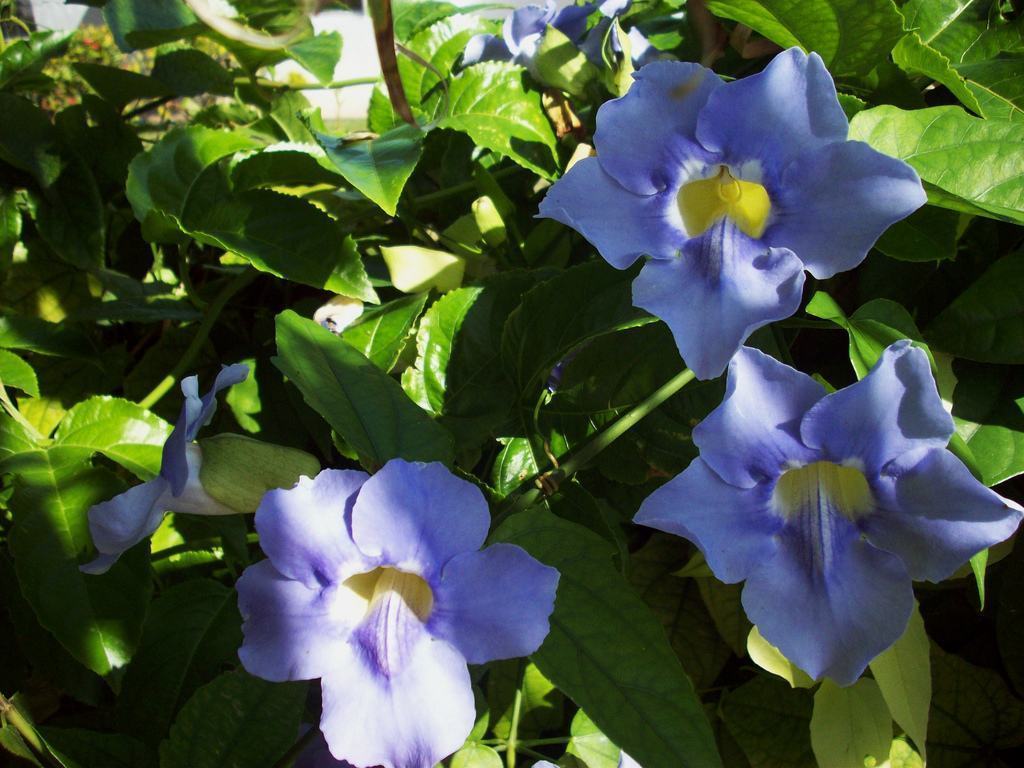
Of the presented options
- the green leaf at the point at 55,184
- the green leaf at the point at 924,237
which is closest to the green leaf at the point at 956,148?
the green leaf at the point at 924,237

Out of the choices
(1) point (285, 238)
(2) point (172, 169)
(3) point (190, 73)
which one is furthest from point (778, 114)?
(3) point (190, 73)

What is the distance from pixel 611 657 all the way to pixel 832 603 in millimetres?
108

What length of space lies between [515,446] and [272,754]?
0.23 meters

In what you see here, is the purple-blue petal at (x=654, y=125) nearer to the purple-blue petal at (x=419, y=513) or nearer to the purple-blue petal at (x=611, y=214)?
the purple-blue petal at (x=611, y=214)

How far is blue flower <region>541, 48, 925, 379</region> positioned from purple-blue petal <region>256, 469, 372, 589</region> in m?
0.17

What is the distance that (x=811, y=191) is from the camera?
42 centimetres

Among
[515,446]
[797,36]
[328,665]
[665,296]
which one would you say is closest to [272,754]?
[328,665]

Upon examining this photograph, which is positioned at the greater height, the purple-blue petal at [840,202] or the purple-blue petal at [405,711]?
the purple-blue petal at [840,202]

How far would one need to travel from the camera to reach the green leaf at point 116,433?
632 millimetres

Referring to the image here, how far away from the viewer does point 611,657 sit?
0.41 meters

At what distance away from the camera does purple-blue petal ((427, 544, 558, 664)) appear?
0.38m

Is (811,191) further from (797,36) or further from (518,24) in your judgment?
(518,24)

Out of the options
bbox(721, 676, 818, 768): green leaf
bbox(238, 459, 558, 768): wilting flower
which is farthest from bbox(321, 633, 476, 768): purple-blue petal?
bbox(721, 676, 818, 768): green leaf

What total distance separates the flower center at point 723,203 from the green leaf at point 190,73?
0.63 m
